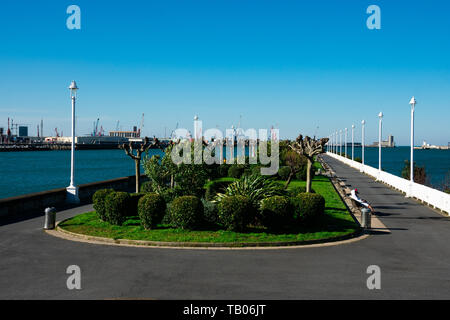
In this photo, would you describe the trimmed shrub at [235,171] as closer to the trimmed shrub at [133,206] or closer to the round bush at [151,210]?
the trimmed shrub at [133,206]

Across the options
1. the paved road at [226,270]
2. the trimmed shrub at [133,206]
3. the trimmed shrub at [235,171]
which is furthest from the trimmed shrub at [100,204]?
the trimmed shrub at [235,171]

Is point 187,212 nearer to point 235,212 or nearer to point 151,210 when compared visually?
point 151,210

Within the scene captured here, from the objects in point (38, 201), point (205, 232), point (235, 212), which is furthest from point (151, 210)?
point (38, 201)

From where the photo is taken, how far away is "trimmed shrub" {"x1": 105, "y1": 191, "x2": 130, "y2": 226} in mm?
14984

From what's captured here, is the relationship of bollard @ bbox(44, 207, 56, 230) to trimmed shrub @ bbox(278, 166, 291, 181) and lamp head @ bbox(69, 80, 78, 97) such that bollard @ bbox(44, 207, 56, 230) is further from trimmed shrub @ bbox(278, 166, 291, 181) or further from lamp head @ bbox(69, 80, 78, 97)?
trimmed shrub @ bbox(278, 166, 291, 181)

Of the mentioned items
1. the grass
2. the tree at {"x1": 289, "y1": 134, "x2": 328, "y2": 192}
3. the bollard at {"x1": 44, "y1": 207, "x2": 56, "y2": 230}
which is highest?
the tree at {"x1": 289, "y1": 134, "x2": 328, "y2": 192}

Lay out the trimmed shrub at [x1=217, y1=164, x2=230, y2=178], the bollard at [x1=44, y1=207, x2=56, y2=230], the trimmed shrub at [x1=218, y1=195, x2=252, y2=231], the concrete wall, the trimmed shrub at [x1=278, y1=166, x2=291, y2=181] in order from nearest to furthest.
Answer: the trimmed shrub at [x1=218, y1=195, x2=252, y2=231]
the bollard at [x1=44, y1=207, x2=56, y2=230]
the concrete wall
the trimmed shrub at [x1=278, y1=166, x2=291, y2=181]
the trimmed shrub at [x1=217, y1=164, x2=230, y2=178]

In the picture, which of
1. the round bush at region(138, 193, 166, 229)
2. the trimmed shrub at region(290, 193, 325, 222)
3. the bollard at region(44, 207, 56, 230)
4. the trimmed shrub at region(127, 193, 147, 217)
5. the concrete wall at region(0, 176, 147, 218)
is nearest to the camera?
the round bush at region(138, 193, 166, 229)

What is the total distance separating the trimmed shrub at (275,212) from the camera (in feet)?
46.3

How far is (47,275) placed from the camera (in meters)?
9.55

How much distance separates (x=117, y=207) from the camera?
1498cm

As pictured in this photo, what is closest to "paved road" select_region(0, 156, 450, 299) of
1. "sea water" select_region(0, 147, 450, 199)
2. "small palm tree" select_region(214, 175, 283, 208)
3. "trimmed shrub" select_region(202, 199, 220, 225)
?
"trimmed shrub" select_region(202, 199, 220, 225)

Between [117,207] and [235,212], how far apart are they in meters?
4.34

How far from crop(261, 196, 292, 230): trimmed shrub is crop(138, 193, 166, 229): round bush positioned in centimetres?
353
